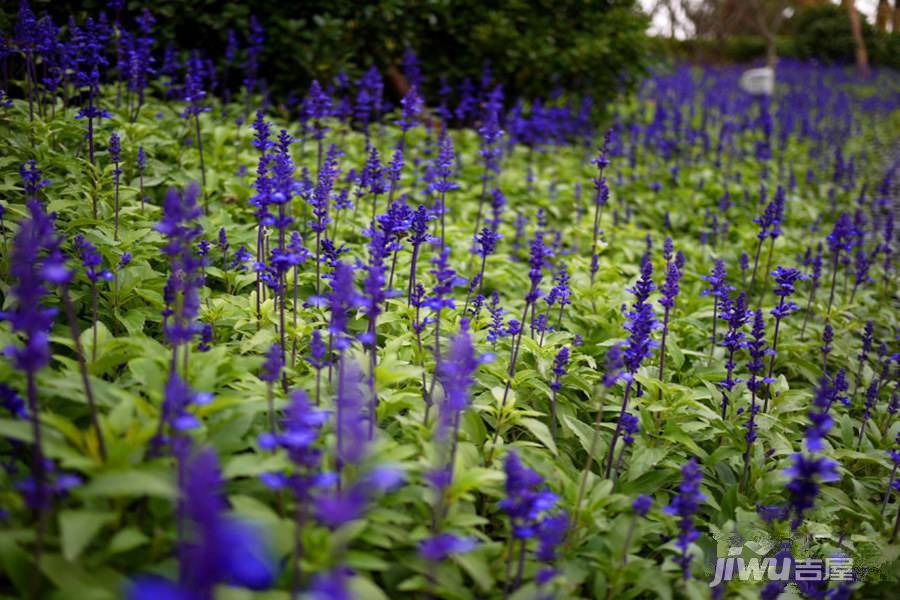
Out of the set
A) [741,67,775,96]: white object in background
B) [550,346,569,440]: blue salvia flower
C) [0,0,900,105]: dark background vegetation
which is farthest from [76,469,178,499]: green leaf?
[741,67,775,96]: white object in background

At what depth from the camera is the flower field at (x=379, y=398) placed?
2215 mm

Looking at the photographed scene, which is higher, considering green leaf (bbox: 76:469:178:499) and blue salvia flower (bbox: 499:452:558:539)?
green leaf (bbox: 76:469:178:499)

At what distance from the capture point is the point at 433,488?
2.79m

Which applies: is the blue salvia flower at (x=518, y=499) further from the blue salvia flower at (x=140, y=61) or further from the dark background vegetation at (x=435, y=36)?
the dark background vegetation at (x=435, y=36)

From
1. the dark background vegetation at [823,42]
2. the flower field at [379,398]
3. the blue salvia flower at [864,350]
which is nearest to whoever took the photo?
the flower field at [379,398]

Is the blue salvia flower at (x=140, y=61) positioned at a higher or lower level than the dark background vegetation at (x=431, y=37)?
lower

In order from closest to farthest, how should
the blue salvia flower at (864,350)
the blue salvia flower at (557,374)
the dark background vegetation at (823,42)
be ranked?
the blue salvia flower at (557,374)
the blue salvia flower at (864,350)
the dark background vegetation at (823,42)

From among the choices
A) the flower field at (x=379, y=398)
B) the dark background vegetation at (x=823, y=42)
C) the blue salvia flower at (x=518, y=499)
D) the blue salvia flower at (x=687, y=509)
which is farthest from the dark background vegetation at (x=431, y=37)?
the dark background vegetation at (x=823, y=42)

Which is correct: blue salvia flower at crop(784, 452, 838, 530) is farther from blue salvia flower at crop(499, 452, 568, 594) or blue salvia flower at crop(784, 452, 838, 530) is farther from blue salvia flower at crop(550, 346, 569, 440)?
blue salvia flower at crop(550, 346, 569, 440)

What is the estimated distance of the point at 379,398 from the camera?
11.1 ft

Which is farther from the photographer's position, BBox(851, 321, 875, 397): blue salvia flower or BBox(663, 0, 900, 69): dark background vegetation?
BBox(663, 0, 900, 69): dark background vegetation

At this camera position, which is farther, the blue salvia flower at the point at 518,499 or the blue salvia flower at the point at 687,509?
the blue salvia flower at the point at 687,509

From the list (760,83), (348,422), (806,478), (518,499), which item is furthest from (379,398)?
(760,83)

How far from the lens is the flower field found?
221cm
